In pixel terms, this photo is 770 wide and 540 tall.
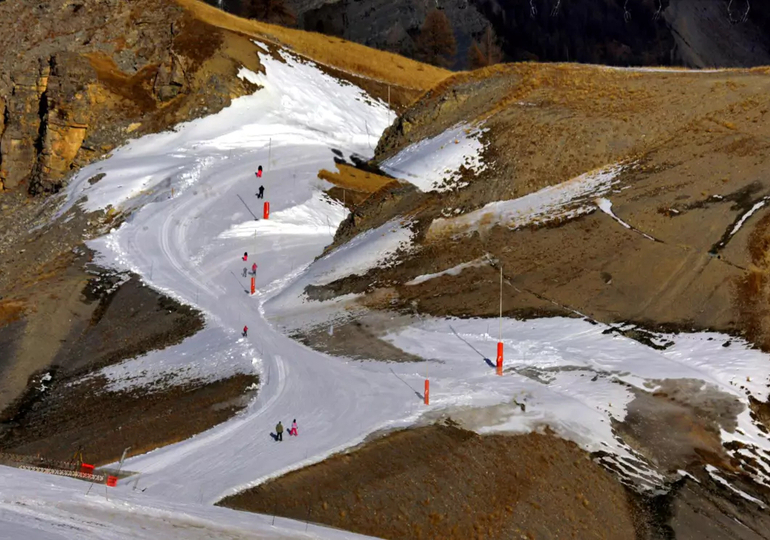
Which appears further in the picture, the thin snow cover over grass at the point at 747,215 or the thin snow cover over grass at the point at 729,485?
the thin snow cover over grass at the point at 747,215

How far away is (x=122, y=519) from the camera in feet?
74.4

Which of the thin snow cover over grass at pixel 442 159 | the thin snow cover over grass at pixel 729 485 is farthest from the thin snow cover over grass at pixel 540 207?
the thin snow cover over grass at pixel 729 485

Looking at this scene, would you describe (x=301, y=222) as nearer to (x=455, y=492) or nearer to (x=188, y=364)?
(x=188, y=364)

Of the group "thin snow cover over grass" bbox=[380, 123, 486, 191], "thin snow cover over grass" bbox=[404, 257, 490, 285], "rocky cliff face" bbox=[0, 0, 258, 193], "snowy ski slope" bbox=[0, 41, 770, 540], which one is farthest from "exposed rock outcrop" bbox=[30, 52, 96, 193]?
"thin snow cover over grass" bbox=[404, 257, 490, 285]

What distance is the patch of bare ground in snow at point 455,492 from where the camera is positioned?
22.8 meters


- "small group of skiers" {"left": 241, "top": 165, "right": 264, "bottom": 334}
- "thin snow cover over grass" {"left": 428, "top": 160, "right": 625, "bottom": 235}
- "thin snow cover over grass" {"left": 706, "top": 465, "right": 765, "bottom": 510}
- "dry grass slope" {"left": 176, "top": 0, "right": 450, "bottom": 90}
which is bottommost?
"thin snow cover over grass" {"left": 706, "top": 465, "right": 765, "bottom": 510}

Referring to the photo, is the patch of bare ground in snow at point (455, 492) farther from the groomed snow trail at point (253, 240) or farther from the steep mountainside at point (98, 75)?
the steep mountainside at point (98, 75)

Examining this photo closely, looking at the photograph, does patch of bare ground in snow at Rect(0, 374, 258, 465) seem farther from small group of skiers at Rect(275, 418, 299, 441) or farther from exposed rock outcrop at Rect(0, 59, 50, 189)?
exposed rock outcrop at Rect(0, 59, 50, 189)

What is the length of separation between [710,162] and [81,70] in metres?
40.2

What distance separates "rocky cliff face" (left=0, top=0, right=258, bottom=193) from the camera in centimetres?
5559

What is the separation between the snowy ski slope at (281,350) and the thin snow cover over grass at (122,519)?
0.05 m

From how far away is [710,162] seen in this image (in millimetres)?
36781

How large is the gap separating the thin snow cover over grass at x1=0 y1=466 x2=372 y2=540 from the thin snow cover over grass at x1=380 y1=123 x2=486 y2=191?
900 inches

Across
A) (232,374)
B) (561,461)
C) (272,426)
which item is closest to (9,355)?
(232,374)
